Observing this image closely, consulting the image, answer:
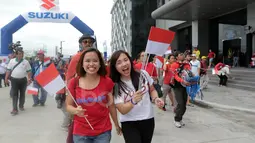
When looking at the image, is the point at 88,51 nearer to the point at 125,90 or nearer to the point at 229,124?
the point at 125,90

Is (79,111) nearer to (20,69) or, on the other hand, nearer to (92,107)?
(92,107)

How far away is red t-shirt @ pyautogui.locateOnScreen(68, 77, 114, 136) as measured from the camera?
7.73 feet

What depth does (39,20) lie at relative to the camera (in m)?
14.5

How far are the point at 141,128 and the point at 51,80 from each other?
1.05 metres

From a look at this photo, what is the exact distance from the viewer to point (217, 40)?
25.4 meters

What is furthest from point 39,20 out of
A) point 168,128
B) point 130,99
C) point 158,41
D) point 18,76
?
point 130,99

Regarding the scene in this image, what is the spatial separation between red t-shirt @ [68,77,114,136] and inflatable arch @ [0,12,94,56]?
40.2ft

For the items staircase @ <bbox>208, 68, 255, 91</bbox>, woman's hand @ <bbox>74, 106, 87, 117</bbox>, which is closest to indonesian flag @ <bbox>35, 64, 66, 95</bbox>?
woman's hand @ <bbox>74, 106, 87, 117</bbox>

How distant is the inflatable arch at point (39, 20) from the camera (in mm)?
14359

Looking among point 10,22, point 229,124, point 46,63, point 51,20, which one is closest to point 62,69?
point 46,63

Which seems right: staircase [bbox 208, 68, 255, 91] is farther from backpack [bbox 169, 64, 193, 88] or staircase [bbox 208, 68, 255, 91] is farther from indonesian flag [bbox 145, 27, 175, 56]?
indonesian flag [bbox 145, 27, 175, 56]

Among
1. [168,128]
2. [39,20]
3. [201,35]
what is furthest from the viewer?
[201,35]

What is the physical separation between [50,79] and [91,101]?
0.58 m

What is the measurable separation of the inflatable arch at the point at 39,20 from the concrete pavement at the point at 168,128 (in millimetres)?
8025
